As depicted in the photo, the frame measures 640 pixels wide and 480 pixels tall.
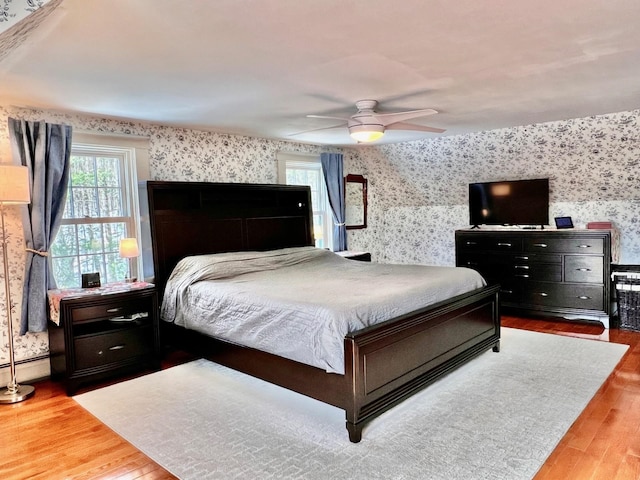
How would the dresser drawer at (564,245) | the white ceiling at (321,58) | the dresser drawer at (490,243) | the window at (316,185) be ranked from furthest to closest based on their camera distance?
1. the window at (316,185)
2. the dresser drawer at (490,243)
3. the dresser drawer at (564,245)
4. the white ceiling at (321,58)

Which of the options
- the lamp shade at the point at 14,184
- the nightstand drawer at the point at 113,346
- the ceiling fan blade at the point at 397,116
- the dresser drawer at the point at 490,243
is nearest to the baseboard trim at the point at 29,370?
the nightstand drawer at the point at 113,346

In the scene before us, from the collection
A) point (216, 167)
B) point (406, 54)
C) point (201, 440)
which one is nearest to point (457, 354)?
point (201, 440)

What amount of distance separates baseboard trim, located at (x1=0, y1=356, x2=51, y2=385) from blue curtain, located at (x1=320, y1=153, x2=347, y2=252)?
3849mm

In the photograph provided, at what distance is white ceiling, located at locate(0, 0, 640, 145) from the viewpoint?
2.02m

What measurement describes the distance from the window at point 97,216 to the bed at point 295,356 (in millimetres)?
198

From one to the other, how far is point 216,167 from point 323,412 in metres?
3.12

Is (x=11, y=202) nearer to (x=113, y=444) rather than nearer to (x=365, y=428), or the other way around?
(x=113, y=444)

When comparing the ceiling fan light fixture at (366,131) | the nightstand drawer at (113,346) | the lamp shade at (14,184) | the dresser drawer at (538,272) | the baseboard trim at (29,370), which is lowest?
the baseboard trim at (29,370)

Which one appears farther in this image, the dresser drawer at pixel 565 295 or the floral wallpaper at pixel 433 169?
the dresser drawer at pixel 565 295

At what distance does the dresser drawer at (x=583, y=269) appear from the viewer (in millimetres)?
5066

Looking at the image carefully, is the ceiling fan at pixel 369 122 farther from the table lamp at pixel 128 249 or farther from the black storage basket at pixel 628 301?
the black storage basket at pixel 628 301

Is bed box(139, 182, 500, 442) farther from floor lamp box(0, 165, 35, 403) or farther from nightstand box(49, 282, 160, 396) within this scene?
floor lamp box(0, 165, 35, 403)

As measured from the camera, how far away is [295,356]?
2.92 metres

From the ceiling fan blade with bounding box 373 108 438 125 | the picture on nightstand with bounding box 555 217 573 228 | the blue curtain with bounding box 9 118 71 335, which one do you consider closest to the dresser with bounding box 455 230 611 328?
the picture on nightstand with bounding box 555 217 573 228
